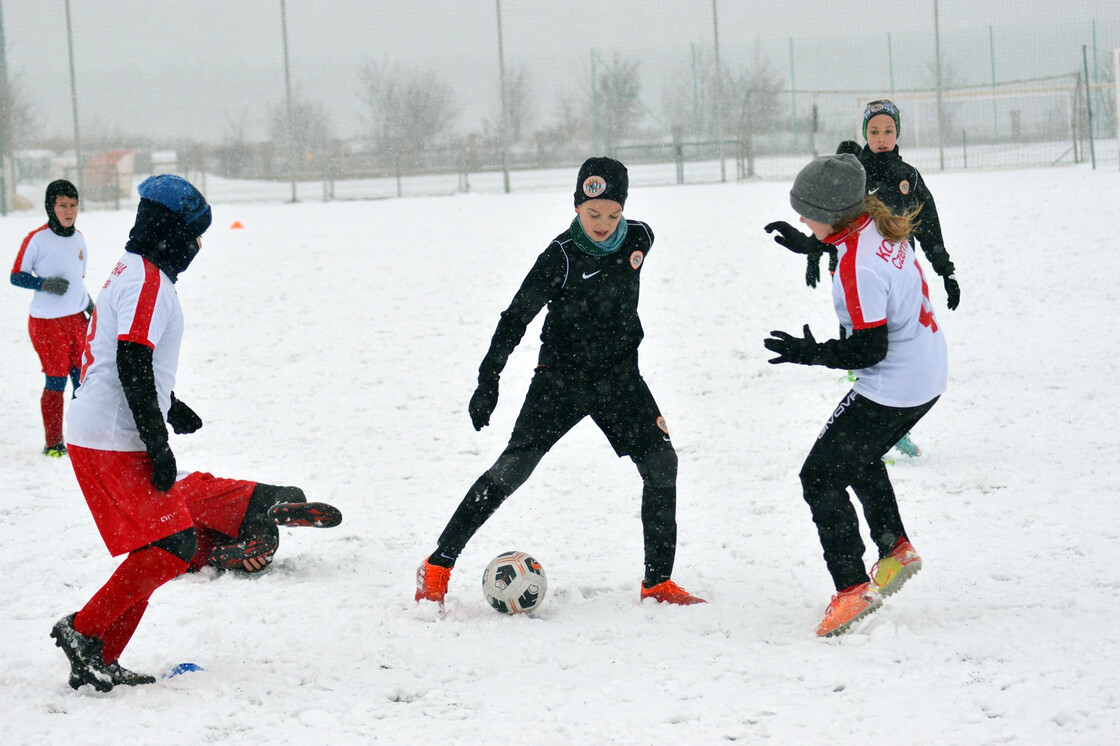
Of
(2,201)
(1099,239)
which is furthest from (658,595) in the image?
(2,201)

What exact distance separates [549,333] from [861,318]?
1347 millimetres

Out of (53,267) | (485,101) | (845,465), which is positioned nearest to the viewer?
(845,465)

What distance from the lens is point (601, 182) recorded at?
411 cm

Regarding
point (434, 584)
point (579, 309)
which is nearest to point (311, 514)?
point (434, 584)

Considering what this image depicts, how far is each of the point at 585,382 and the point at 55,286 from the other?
16.4 ft

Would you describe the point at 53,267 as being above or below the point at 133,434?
above

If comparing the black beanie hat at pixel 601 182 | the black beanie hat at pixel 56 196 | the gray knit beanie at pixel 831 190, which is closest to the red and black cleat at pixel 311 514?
the black beanie hat at pixel 601 182

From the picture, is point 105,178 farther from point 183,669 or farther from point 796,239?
point 796,239

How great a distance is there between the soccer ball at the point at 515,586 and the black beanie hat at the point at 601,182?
1.54 metres

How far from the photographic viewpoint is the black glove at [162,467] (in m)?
3.50

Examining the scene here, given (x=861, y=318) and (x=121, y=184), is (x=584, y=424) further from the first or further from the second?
(x=121, y=184)

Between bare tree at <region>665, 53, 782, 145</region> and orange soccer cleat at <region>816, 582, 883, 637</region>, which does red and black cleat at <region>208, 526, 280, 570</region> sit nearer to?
orange soccer cleat at <region>816, 582, 883, 637</region>

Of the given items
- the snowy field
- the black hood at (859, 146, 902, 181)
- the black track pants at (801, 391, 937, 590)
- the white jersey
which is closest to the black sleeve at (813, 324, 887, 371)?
the black track pants at (801, 391, 937, 590)

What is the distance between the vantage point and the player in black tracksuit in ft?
13.9
